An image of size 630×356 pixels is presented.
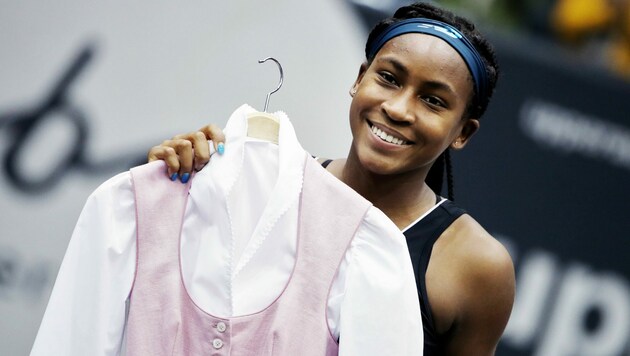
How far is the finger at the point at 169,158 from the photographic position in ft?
6.33

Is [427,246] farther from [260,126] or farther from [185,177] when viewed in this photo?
[185,177]

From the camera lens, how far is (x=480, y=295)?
220 cm

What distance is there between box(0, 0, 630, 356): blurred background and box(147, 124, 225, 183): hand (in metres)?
1.41

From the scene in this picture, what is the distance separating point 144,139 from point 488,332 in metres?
1.56

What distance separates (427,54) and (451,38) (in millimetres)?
82

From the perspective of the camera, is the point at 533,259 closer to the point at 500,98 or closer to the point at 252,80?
the point at 500,98

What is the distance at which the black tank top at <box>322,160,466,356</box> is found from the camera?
2105 mm

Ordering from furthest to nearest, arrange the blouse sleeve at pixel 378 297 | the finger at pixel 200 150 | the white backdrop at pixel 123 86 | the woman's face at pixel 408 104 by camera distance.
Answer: the white backdrop at pixel 123 86, the woman's face at pixel 408 104, the finger at pixel 200 150, the blouse sleeve at pixel 378 297

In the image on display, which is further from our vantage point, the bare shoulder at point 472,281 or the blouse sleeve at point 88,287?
the bare shoulder at point 472,281

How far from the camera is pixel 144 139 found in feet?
11.2

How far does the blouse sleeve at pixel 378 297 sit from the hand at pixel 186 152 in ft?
1.08

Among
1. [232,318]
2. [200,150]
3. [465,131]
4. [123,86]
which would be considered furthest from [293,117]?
[232,318]

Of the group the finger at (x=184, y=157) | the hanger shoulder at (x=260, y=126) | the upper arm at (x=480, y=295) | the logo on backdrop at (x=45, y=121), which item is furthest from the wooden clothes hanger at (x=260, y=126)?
the logo on backdrop at (x=45, y=121)

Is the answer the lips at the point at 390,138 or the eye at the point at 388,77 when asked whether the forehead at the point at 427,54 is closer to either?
the eye at the point at 388,77
